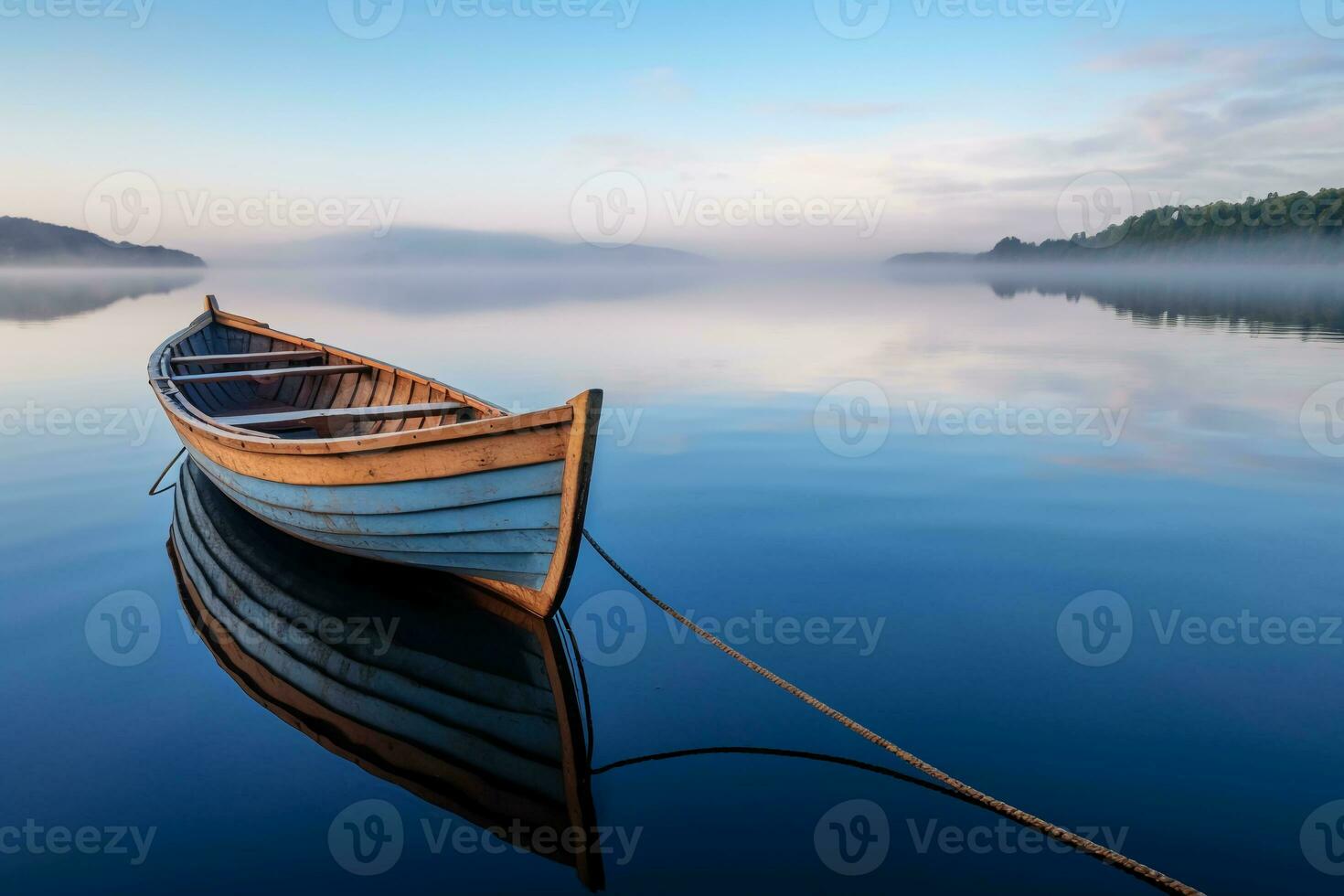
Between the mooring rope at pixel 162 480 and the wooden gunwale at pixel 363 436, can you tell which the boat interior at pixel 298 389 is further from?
the mooring rope at pixel 162 480

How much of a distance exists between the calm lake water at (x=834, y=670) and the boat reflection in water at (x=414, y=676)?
150mm

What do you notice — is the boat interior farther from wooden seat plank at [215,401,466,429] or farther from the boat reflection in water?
the boat reflection in water

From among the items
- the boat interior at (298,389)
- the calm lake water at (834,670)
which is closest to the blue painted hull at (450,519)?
the calm lake water at (834,670)

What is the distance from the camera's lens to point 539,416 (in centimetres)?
596

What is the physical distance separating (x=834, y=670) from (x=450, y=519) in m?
3.56

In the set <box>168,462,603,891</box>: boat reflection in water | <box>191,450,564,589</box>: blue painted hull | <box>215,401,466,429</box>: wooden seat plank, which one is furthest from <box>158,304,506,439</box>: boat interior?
<box>168,462,603,891</box>: boat reflection in water

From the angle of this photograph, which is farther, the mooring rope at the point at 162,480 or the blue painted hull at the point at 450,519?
the mooring rope at the point at 162,480

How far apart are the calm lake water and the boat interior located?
68.6 inches

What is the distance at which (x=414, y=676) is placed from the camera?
649 centimetres

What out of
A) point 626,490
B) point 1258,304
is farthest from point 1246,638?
point 1258,304

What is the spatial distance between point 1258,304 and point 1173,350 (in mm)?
32174

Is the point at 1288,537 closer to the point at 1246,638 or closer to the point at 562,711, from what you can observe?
the point at 1246,638

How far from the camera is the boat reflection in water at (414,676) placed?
525cm

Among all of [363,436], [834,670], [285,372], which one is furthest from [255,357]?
[834,670]
